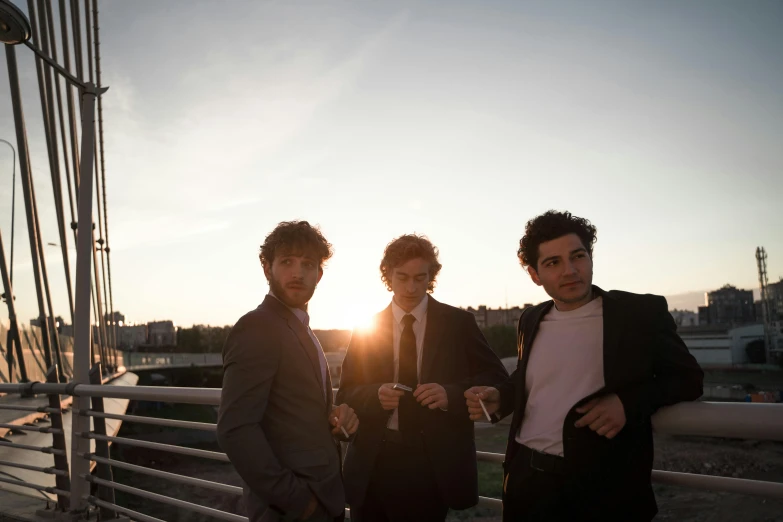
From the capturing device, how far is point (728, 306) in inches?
3885

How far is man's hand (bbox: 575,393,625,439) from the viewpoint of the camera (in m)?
1.45

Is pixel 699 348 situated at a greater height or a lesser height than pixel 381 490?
lesser

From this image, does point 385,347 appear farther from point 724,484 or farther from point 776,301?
point 776,301

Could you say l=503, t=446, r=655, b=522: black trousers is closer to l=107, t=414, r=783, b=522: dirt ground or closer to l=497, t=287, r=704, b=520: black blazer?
l=497, t=287, r=704, b=520: black blazer

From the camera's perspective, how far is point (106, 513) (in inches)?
141

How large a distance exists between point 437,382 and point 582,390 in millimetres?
579

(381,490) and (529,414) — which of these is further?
(381,490)

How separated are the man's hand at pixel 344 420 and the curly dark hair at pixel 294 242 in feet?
1.93

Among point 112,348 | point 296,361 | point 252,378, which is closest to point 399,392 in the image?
point 296,361

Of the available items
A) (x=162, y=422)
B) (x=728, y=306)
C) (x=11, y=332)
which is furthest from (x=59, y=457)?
(x=728, y=306)

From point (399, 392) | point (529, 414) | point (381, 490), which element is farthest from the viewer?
point (381, 490)

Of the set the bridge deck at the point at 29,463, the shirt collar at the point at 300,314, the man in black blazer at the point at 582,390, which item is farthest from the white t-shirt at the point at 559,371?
the bridge deck at the point at 29,463

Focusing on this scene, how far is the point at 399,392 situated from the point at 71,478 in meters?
3.04

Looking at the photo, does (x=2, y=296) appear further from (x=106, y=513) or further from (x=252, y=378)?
(x=252, y=378)
